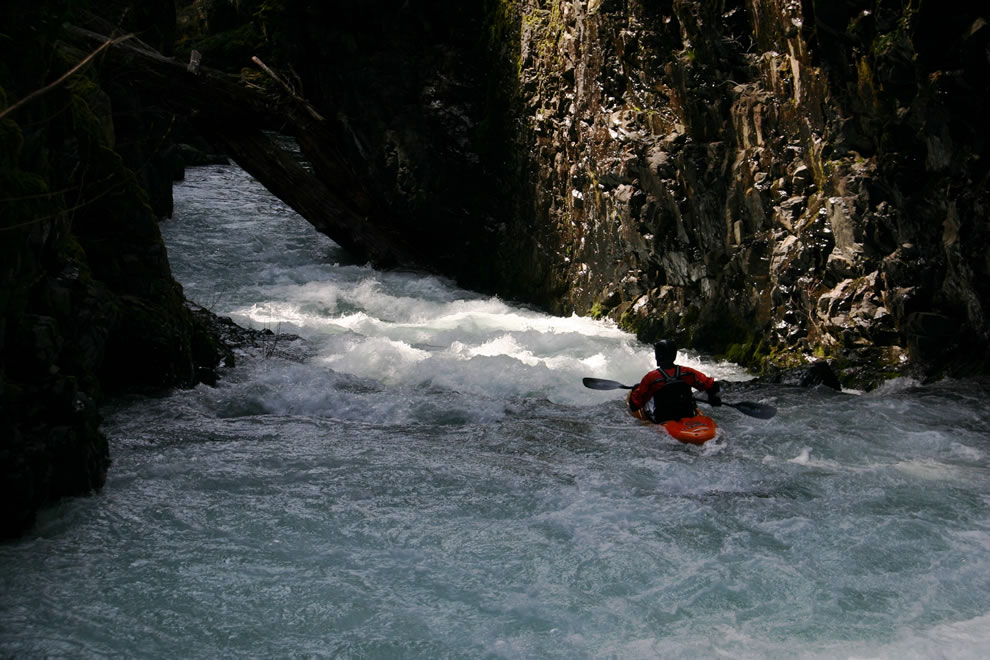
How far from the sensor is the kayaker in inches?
278

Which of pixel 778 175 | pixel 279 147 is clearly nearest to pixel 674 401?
pixel 778 175

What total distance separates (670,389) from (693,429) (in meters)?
0.38

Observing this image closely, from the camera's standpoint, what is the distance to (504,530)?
5.36 meters

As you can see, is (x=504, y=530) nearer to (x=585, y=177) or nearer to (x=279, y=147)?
(x=585, y=177)

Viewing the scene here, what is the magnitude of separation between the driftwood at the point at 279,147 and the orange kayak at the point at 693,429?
326 inches

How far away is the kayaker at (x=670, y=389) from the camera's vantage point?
23.1 ft

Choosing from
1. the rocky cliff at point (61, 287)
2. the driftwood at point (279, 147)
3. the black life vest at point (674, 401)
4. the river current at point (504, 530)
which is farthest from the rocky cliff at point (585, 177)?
the black life vest at point (674, 401)

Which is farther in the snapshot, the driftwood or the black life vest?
the driftwood

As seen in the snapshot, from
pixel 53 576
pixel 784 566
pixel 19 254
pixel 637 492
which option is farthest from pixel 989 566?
pixel 19 254

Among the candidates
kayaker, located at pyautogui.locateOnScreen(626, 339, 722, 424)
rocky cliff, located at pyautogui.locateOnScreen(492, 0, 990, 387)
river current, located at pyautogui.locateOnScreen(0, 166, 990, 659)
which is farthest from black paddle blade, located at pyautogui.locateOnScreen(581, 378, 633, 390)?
rocky cliff, located at pyautogui.locateOnScreen(492, 0, 990, 387)

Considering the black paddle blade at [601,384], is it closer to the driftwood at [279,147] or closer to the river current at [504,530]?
the river current at [504,530]

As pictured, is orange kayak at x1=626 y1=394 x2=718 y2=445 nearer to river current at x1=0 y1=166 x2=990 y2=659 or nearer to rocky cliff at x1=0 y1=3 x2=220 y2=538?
river current at x1=0 y1=166 x2=990 y2=659

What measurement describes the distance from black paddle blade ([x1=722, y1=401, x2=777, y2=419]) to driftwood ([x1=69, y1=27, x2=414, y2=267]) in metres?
8.22

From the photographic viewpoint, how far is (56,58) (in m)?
5.96
